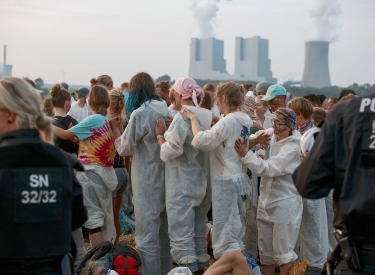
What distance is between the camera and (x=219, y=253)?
20.7 ft

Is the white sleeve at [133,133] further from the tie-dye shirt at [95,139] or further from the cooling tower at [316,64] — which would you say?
the cooling tower at [316,64]

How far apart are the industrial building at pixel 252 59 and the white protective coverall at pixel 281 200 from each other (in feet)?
325

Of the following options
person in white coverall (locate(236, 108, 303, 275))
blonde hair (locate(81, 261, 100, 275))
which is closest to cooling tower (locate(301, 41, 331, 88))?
person in white coverall (locate(236, 108, 303, 275))

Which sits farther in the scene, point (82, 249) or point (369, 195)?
point (82, 249)

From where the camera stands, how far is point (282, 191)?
21.7 feet

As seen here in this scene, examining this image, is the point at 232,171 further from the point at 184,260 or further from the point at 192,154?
the point at 184,260

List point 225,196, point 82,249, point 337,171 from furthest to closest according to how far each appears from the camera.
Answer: point 82,249 < point 225,196 < point 337,171

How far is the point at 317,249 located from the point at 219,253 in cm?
118

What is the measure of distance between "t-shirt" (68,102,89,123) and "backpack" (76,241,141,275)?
3.91 metres

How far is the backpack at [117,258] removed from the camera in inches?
245

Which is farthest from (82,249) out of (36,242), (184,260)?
(36,242)

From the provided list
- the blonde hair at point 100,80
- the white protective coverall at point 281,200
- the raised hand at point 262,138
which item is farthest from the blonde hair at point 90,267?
the blonde hair at point 100,80

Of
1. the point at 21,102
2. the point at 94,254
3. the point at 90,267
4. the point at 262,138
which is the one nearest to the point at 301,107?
the point at 262,138

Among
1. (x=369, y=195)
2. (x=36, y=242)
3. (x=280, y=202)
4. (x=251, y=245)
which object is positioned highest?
(x=369, y=195)
